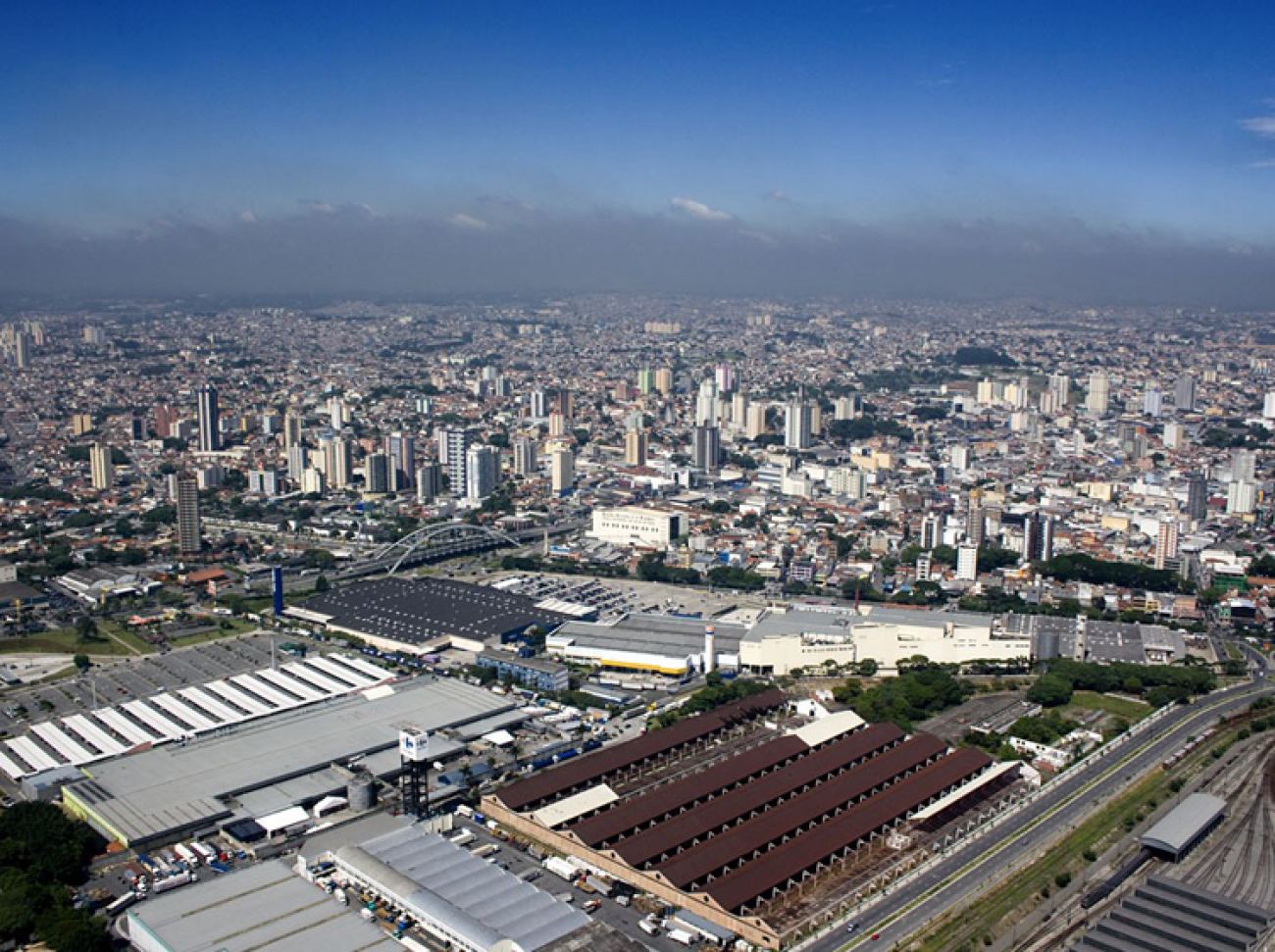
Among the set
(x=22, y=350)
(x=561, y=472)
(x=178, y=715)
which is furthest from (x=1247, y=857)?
(x=22, y=350)

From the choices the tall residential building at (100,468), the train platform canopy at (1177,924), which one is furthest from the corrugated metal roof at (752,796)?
→ the tall residential building at (100,468)

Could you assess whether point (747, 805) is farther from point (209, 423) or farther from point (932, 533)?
point (209, 423)

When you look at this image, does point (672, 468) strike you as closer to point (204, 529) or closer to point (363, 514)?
point (363, 514)

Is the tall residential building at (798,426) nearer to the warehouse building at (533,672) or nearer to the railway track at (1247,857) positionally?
the warehouse building at (533,672)

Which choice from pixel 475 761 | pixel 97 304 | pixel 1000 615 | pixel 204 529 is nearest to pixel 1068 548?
pixel 1000 615

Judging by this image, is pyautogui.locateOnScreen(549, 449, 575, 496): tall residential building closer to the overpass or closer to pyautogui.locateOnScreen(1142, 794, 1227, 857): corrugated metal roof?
Result: the overpass

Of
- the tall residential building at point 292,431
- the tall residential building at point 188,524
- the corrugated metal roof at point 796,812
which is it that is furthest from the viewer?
the tall residential building at point 292,431
